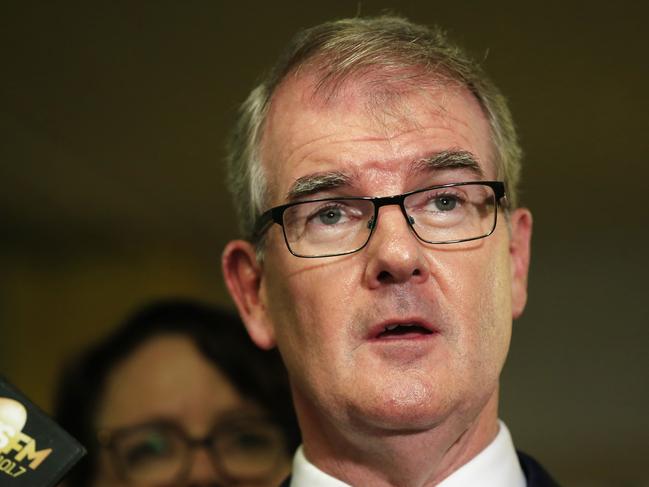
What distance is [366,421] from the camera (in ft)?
3.96

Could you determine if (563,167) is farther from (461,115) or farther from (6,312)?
(6,312)

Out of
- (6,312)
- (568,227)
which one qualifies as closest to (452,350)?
(568,227)

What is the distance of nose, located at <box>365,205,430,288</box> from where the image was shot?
3.90ft

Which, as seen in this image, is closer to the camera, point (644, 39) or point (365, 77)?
point (365, 77)

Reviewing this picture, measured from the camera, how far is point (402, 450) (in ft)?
4.06

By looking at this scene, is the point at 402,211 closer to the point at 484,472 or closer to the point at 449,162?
the point at 449,162

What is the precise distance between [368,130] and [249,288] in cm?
36

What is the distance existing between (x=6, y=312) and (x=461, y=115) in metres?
2.70

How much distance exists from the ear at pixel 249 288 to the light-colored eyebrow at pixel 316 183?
168mm

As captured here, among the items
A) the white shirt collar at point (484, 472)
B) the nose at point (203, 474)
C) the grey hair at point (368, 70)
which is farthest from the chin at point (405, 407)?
the nose at point (203, 474)

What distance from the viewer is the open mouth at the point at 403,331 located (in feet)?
3.96

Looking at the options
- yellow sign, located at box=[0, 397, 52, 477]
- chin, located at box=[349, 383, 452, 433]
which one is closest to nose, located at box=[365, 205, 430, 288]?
chin, located at box=[349, 383, 452, 433]

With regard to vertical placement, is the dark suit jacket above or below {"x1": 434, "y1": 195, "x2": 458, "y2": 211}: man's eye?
below

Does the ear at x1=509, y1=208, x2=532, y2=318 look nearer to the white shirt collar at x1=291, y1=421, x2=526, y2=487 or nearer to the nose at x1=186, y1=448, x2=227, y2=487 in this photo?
the white shirt collar at x1=291, y1=421, x2=526, y2=487
